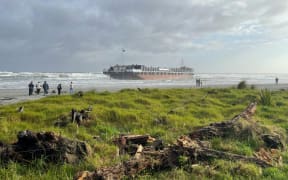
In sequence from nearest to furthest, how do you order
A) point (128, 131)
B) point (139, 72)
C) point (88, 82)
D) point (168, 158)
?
1. point (168, 158)
2. point (128, 131)
3. point (88, 82)
4. point (139, 72)

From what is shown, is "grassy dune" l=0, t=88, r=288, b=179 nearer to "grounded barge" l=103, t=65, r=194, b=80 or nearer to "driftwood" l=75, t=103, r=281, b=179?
"driftwood" l=75, t=103, r=281, b=179

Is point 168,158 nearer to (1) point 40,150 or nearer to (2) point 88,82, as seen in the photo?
(1) point 40,150

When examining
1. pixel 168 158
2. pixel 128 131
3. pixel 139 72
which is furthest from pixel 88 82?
pixel 168 158

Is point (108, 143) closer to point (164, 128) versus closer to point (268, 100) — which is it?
point (164, 128)

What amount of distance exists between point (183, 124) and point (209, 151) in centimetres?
420

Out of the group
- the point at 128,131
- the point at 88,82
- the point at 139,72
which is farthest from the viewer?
the point at 139,72

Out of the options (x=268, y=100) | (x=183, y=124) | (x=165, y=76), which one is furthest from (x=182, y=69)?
(x=183, y=124)

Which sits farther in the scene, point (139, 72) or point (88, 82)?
point (139, 72)

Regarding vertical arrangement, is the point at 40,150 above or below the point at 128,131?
above

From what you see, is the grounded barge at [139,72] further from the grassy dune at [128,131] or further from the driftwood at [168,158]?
the driftwood at [168,158]

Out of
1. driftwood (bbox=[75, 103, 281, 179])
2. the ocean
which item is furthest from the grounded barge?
driftwood (bbox=[75, 103, 281, 179])

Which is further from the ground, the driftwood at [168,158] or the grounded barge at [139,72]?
the grounded barge at [139,72]

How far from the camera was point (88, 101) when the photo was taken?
15.9 metres

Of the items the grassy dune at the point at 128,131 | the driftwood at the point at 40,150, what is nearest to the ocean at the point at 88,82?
the grassy dune at the point at 128,131
